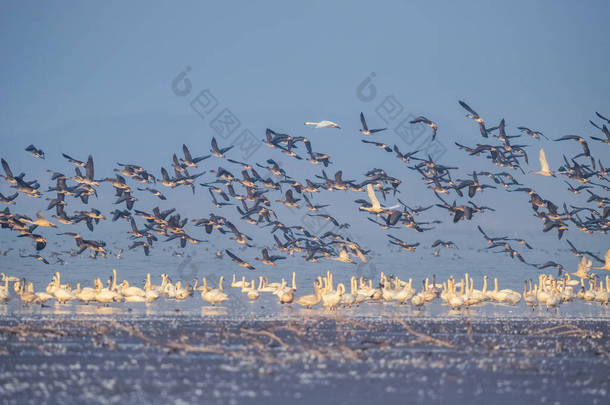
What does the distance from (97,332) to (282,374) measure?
33.1ft

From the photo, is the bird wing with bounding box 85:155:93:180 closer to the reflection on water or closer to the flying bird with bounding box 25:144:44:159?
the flying bird with bounding box 25:144:44:159

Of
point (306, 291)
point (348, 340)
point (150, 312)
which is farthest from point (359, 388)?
point (306, 291)

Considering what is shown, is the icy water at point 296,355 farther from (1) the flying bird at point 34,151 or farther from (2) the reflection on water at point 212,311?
(1) the flying bird at point 34,151

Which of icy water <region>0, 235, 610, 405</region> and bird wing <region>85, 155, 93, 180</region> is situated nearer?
icy water <region>0, 235, 610, 405</region>

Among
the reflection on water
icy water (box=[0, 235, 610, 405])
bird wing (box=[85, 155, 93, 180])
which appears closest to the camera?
icy water (box=[0, 235, 610, 405])

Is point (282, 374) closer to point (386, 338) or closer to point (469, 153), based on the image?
point (386, 338)

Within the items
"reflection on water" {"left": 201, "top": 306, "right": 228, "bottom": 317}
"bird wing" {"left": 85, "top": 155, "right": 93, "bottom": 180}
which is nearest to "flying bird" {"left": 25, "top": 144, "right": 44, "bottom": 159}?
"bird wing" {"left": 85, "top": 155, "right": 93, "bottom": 180}

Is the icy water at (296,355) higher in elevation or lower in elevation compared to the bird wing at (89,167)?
lower

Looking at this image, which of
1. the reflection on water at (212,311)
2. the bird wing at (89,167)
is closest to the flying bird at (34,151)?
the bird wing at (89,167)

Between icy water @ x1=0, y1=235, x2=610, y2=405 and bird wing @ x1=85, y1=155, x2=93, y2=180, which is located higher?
bird wing @ x1=85, y1=155, x2=93, y2=180

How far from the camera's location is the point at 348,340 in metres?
27.3

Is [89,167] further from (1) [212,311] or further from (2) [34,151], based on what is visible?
(1) [212,311]

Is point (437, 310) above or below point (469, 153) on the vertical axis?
below

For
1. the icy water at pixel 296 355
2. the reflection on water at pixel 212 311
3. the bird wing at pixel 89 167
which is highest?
the bird wing at pixel 89 167
